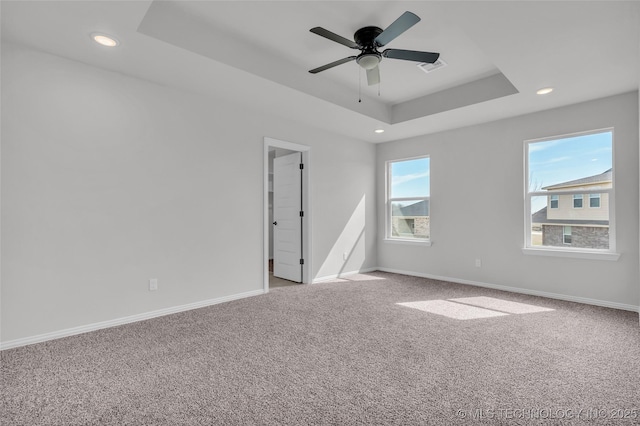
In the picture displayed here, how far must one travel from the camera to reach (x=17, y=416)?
66.1 inches

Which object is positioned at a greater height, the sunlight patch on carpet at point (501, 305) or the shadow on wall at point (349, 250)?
the shadow on wall at point (349, 250)

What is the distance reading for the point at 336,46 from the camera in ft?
10.2

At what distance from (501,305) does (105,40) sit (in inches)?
183

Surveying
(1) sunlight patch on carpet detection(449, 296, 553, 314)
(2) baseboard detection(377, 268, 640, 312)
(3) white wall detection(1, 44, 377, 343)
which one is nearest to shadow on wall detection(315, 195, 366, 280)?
(2) baseboard detection(377, 268, 640, 312)

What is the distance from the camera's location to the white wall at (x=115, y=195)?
2582 millimetres

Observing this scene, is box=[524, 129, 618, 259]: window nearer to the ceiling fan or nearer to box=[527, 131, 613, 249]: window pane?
box=[527, 131, 613, 249]: window pane

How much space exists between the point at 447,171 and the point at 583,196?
1739 millimetres

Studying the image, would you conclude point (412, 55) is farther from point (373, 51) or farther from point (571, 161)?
point (571, 161)

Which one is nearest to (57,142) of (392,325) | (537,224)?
(392,325)

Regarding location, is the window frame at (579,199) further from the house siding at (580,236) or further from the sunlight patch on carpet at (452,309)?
the sunlight patch on carpet at (452,309)

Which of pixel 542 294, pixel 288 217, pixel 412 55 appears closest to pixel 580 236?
pixel 542 294

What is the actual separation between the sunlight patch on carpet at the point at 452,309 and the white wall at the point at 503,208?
4.12 ft

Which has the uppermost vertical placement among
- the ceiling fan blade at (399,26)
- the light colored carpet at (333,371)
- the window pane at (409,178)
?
the ceiling fan blade at (399,26)

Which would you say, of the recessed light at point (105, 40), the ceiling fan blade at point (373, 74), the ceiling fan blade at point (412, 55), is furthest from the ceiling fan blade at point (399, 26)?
the recessed light at point (105, 40)
